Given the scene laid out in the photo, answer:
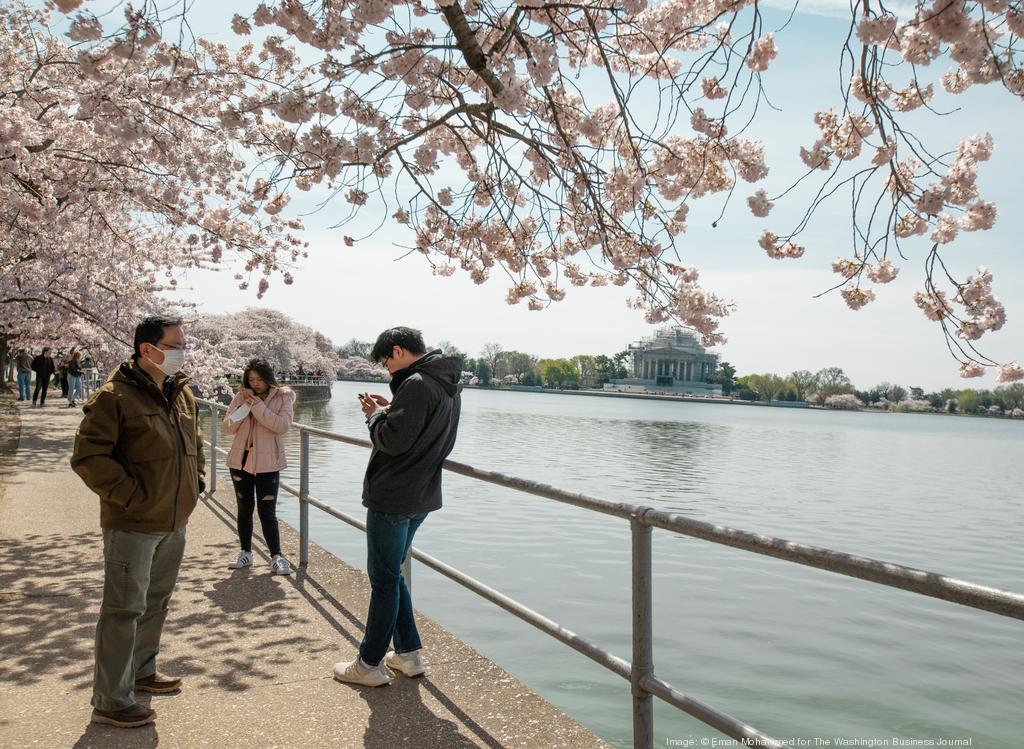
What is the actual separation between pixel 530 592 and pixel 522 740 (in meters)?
7.02

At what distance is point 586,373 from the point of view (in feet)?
626

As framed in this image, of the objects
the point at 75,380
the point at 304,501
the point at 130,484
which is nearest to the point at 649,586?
the point at 130,484

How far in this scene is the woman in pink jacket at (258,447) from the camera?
20.1 ft

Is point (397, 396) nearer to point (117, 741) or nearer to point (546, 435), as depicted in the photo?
point (117, 741)

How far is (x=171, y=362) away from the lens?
3545mm

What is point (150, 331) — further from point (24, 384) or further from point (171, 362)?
point (24, 384)

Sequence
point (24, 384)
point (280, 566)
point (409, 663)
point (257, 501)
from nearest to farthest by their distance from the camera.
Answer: point (409, 663) → point (280, 566) → point (257, 501) → point (24, 384)

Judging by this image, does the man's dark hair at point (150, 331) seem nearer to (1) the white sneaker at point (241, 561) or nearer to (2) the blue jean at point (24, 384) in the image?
(1) the white sneaker at point (241, 561)

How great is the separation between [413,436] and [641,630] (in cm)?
124

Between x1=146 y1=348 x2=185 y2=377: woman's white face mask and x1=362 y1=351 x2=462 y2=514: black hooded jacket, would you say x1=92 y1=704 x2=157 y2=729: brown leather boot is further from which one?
x1=146 y1=348 x2=185 y2=377: woman's white face mask

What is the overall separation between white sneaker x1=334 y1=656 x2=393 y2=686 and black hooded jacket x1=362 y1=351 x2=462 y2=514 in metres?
0.75

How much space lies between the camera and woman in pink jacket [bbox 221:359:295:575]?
20.1 feet

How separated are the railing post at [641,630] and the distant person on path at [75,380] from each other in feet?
88.8

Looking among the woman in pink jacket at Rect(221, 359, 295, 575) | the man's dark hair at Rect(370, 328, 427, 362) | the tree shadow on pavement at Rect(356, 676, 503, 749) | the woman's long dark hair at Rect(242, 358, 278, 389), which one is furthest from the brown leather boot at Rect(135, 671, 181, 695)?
the woman's long dark hair at Rect(242, 358, 278, 389)
